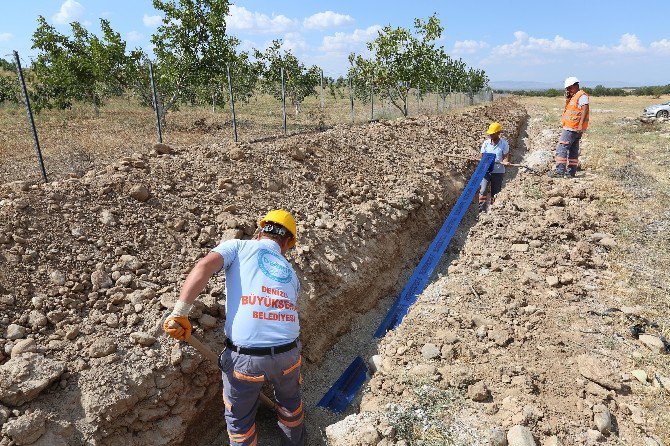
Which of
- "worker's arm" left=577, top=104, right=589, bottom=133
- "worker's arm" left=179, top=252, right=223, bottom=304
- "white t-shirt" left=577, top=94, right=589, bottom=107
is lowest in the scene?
"worker's arm" left=179, top=252, right=223, bottom=304

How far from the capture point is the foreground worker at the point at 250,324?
2.67m

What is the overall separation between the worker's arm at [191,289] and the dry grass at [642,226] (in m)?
3.05

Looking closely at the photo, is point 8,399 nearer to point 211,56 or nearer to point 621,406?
point 621,406

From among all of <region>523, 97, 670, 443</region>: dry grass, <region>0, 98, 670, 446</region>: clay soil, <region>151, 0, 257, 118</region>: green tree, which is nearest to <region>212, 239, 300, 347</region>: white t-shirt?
<region>0, 98, 670, 446</region>: clay soil

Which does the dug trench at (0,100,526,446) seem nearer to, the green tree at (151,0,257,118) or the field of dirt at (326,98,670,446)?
the field of dirt at (326,98,670,446)

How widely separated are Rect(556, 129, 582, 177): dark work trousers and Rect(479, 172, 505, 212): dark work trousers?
1.38m

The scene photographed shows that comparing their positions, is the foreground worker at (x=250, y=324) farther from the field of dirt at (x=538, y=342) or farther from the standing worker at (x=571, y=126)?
the standing worker at (x=571, y=126)

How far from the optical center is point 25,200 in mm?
3783


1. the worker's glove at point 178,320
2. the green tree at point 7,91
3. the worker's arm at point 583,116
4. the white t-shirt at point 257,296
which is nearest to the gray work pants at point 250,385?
the white t-shirt at point 257,296

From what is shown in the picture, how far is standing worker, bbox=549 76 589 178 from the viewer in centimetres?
695

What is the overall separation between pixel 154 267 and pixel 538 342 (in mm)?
3435

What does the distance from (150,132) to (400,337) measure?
9774 millimetres

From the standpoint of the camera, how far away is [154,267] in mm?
3811

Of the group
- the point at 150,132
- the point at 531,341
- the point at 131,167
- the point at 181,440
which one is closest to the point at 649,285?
the point at 531,341
